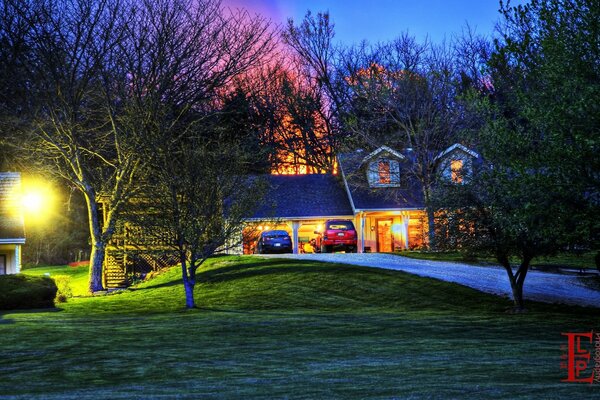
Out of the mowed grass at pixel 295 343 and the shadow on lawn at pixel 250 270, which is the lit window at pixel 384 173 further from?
the mowed grass at pixel 295 343

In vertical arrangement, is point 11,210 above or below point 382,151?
below

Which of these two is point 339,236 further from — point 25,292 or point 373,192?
point 25,292

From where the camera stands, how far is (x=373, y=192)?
52.2 m

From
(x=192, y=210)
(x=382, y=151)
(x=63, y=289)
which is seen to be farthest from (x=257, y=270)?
(x=382, y=151)

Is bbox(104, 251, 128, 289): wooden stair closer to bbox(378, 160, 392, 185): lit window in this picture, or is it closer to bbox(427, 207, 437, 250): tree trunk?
bbox(378, 160, 392, 185): lit window

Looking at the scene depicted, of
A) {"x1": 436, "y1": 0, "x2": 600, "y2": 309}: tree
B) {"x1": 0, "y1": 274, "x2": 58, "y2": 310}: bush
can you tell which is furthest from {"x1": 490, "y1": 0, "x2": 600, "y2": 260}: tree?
{"x1": 0, "y1": 274, "x2": 58, "y2": 310}: bush

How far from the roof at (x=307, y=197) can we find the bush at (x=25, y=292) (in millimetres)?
20525

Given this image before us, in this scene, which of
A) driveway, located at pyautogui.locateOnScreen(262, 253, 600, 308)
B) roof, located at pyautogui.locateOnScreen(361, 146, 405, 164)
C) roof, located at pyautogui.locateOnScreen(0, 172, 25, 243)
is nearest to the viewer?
driveway, located at pyautogui.locateOnScreen(262, 253, 600, 308)

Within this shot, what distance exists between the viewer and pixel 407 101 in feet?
166

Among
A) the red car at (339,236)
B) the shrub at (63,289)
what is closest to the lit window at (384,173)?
the red car at (339,236)

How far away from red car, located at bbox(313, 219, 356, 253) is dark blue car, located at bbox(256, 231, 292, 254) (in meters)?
2.22

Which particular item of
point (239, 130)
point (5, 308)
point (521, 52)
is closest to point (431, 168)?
point (239, 130)

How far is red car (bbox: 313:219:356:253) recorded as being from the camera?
4744cm

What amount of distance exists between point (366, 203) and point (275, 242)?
729 cm
